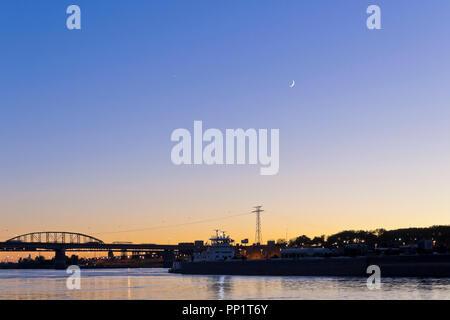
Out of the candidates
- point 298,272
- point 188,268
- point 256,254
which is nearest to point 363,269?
point 298,272

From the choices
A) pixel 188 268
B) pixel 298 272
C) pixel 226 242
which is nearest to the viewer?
pixel 298 272

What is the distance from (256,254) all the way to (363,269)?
267 ft

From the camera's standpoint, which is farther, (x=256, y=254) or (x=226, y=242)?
(x=256, y=254)
